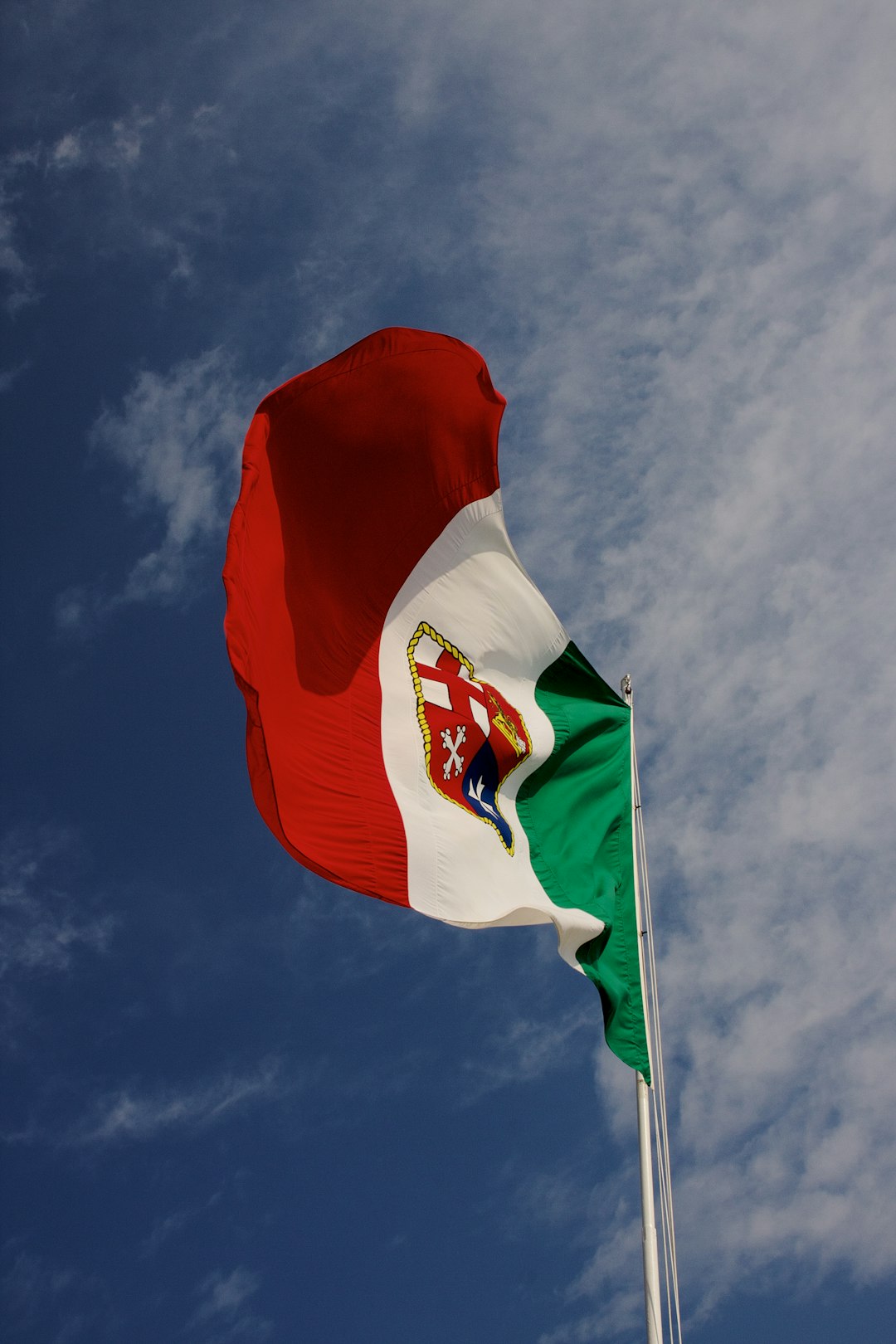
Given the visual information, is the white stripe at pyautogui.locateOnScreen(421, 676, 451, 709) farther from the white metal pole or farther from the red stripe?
the white metal pole

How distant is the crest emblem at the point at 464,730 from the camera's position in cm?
1207

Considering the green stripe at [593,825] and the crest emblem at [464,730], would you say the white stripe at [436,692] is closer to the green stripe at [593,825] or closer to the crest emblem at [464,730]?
the crest emblem at [464,730]

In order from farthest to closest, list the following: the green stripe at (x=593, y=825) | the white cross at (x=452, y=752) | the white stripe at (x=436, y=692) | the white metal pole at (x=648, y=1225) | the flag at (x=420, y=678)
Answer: the white stripe at (x=436, y=692)
the white cross at (x=452, y=752)
the green stripe at (x=593, y=825)
the flag at (x=420, y=678)
the white metal pole at (x=648, y=1225)

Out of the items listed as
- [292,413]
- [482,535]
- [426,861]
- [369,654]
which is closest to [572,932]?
[426,861]

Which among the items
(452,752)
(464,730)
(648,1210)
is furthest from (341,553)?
(648,1210)

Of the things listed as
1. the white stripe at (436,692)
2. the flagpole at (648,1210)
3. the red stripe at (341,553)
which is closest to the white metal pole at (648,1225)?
the flagpole at (648,1210)

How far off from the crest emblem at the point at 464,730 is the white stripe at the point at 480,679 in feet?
0.32

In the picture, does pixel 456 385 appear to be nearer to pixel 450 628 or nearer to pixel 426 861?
pixel 450 628

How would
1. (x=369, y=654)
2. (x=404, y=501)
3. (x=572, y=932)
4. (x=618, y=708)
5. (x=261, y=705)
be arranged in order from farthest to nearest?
(x=618, y=708) < (x=404, y=501) < (x=369, y=654) < (x=572, y=932) < (x=261, y=705)

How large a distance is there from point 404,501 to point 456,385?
4.43 feet

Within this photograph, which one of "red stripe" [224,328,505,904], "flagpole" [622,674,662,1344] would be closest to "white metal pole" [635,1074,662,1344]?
"flagpole" [622,674,662,1344]

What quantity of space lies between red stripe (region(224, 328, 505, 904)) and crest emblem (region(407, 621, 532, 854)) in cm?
59

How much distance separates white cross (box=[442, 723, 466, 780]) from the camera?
1206cm

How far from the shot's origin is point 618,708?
1459 centimetres
